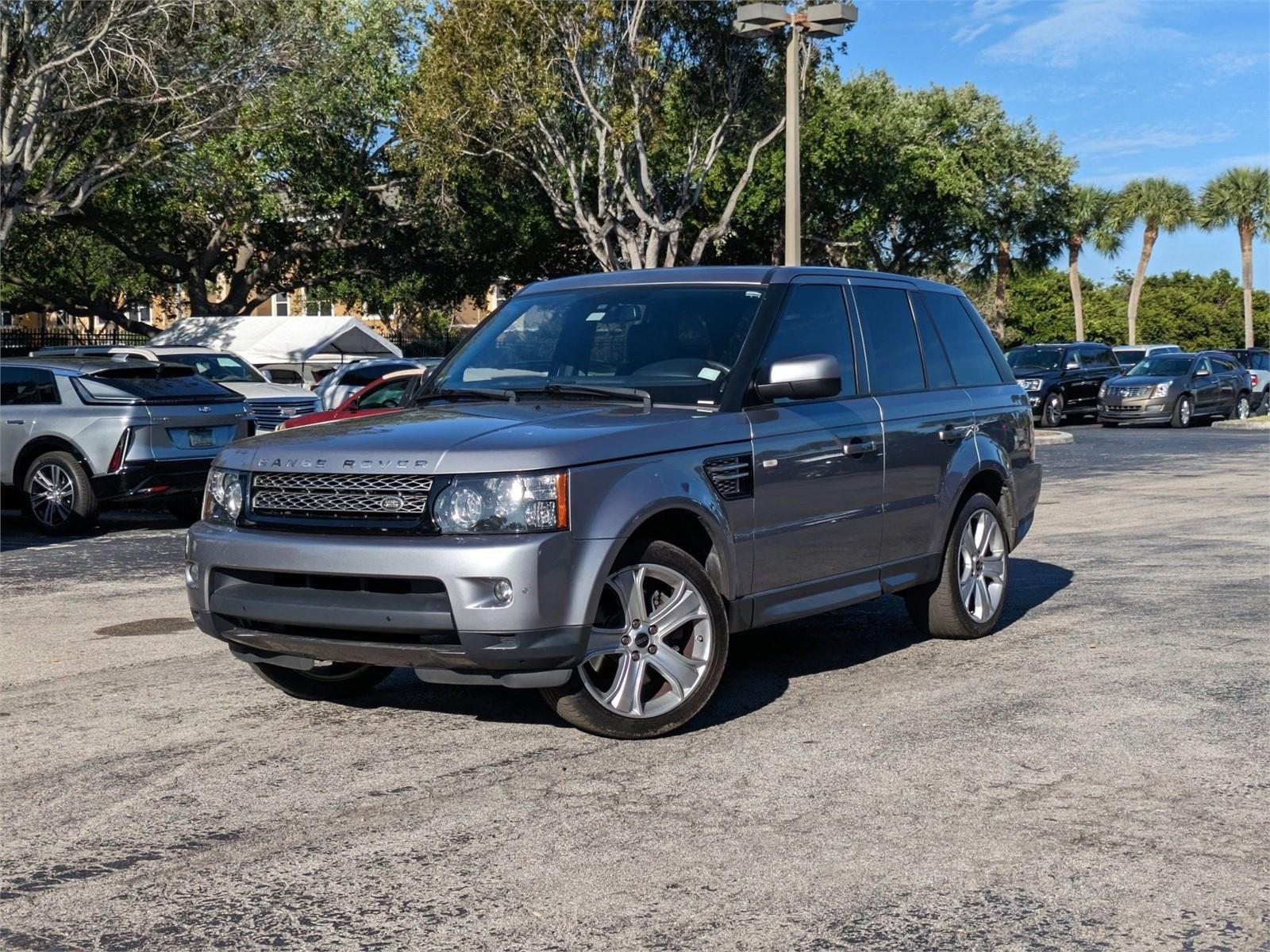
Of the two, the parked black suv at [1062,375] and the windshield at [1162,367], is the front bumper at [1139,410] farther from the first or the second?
the parked black suv at [1062,375]

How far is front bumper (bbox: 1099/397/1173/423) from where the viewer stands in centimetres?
3453

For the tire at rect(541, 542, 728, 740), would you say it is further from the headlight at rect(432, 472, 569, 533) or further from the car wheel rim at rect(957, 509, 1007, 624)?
the car wheel rim at rect(957, 509, 1007, 624)

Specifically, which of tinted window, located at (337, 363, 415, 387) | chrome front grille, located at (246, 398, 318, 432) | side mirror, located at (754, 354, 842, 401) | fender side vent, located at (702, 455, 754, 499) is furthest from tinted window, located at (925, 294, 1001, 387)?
tinted window, located at (337, 363, 415, 387)

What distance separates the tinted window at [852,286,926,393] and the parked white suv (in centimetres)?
1262

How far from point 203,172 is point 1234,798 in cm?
3412

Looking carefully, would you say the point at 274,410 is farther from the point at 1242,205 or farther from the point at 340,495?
the point at 1242,205

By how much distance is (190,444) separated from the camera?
48.2ft

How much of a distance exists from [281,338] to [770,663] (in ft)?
102

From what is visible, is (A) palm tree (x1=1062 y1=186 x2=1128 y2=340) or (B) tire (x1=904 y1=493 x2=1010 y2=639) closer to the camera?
(B) tire (x1=904 y1=493 x2=1010 y2=639)

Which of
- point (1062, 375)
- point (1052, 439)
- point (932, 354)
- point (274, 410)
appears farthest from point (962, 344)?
point (1062, 375)

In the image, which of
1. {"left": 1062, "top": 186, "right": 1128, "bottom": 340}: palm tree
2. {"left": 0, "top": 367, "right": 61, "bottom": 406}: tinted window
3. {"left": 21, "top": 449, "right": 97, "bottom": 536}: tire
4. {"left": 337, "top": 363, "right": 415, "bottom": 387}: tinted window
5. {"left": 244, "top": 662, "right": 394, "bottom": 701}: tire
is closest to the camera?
{"left": 244, "top": 662, "right": 394, "bottom": 701}: tire

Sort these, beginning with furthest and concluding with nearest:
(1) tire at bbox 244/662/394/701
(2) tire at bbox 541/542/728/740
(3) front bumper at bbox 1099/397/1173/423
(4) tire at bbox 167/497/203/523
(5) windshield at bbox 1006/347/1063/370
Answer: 1. (5) windshield at bbox 1006/347/1063/370
2. (3) front bumper at bbox 1099/397/1173/423
3. (4) tire at bbox 167/497/203/523
4. (1) tire at bbox 244/662/394/701
5. (2) tire at bbox 541/542/728/740

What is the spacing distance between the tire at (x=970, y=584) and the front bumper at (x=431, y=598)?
2.95m

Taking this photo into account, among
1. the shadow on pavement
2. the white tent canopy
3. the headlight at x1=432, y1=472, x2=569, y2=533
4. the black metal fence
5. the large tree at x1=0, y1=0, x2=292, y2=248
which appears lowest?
the shadow on pavement
